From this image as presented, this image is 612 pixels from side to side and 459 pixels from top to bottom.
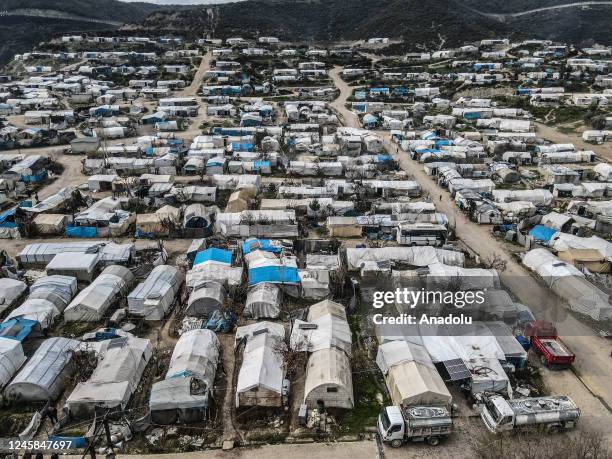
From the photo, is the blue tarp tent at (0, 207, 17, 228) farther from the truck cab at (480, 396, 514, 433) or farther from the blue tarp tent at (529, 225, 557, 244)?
the blue tarp tent at (529, 225, 557, 244)

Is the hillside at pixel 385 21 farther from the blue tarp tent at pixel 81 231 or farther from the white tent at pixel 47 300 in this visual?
the white tent at pixel 47 300

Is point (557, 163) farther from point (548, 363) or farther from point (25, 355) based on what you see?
point (25, 355)

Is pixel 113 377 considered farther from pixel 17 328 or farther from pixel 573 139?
pixel 573 139

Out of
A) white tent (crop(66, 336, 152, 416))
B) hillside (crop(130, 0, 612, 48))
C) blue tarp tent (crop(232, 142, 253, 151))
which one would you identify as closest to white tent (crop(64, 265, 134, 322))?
white tent (crop(66, 336, 152, 416))

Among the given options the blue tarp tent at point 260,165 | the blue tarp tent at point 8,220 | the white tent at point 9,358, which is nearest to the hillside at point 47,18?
the blue tarp tent at point 260,165

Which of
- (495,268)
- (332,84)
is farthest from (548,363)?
(332,84)

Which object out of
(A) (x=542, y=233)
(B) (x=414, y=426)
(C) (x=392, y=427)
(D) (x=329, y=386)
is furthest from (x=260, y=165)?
(B) (x=414, y=426)
